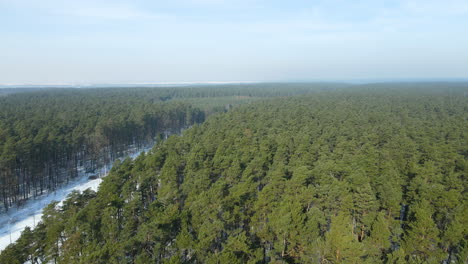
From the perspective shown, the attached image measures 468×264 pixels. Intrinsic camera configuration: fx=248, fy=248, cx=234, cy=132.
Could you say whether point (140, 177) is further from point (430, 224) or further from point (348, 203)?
point (430, 224)

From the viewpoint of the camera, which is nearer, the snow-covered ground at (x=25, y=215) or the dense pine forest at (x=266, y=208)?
the dense pine forest at (x=266, y=208)

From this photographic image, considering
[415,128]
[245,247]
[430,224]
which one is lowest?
[245,247]

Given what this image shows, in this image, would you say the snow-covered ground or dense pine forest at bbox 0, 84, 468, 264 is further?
the snow-covered ground

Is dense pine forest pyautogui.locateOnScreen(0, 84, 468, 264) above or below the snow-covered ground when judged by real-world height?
above

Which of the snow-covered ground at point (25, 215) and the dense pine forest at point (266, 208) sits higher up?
the dense pine forest at point (266, 208)

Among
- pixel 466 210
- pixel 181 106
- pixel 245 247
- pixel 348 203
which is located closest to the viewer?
pixel 245 247

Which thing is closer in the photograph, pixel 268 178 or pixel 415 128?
pixel 268 178

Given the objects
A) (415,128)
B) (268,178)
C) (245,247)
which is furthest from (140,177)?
(415,128)

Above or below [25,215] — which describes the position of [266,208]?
above

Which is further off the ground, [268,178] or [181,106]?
[181,106]

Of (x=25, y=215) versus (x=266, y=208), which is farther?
(x=25, y=215)

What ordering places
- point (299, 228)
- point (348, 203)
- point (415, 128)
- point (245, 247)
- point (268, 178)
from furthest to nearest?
point (415, 128) < point (268, 178) < point (348, 203) < point (299, 228) < point (245, 247)
